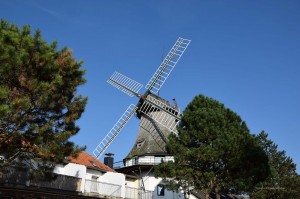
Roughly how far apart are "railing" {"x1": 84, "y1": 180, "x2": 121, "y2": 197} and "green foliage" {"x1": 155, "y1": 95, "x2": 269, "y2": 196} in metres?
6.32

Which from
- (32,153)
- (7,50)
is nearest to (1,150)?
(32,153)

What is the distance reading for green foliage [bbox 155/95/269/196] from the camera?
21.6 m

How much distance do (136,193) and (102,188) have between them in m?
5.36

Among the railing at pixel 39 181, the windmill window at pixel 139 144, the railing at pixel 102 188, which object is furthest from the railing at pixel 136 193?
the railing at pixel 39 181

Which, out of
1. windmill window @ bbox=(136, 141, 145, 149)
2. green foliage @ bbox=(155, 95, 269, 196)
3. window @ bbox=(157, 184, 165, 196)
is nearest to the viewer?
green foliage @ bbox=(155, 95, 269, 196)

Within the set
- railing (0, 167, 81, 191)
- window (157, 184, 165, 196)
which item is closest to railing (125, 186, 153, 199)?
window (157, 184, 165, 196)

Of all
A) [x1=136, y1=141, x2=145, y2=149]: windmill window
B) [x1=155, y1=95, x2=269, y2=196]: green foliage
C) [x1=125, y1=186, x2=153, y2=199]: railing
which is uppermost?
[x1=136, y1=141, x2=145, y2=149]: windmill window

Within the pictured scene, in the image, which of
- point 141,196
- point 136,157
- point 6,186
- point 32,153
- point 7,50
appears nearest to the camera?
point 7,50

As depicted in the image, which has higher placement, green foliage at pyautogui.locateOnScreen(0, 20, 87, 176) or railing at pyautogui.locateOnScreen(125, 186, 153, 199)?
green foliage at pyautogui.locateOnScreen(0, 20, 87, 176)

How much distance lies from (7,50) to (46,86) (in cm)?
189

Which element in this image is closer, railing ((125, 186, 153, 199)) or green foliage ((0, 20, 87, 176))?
green foliage ((0, 20, 87, 176))

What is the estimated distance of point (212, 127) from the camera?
22.3 m

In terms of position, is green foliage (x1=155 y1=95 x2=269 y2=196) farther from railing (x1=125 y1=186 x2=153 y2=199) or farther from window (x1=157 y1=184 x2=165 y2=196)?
window (x1=157 y1=184 x2=165 y2=196)

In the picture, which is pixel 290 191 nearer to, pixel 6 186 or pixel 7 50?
pixel 6 186
